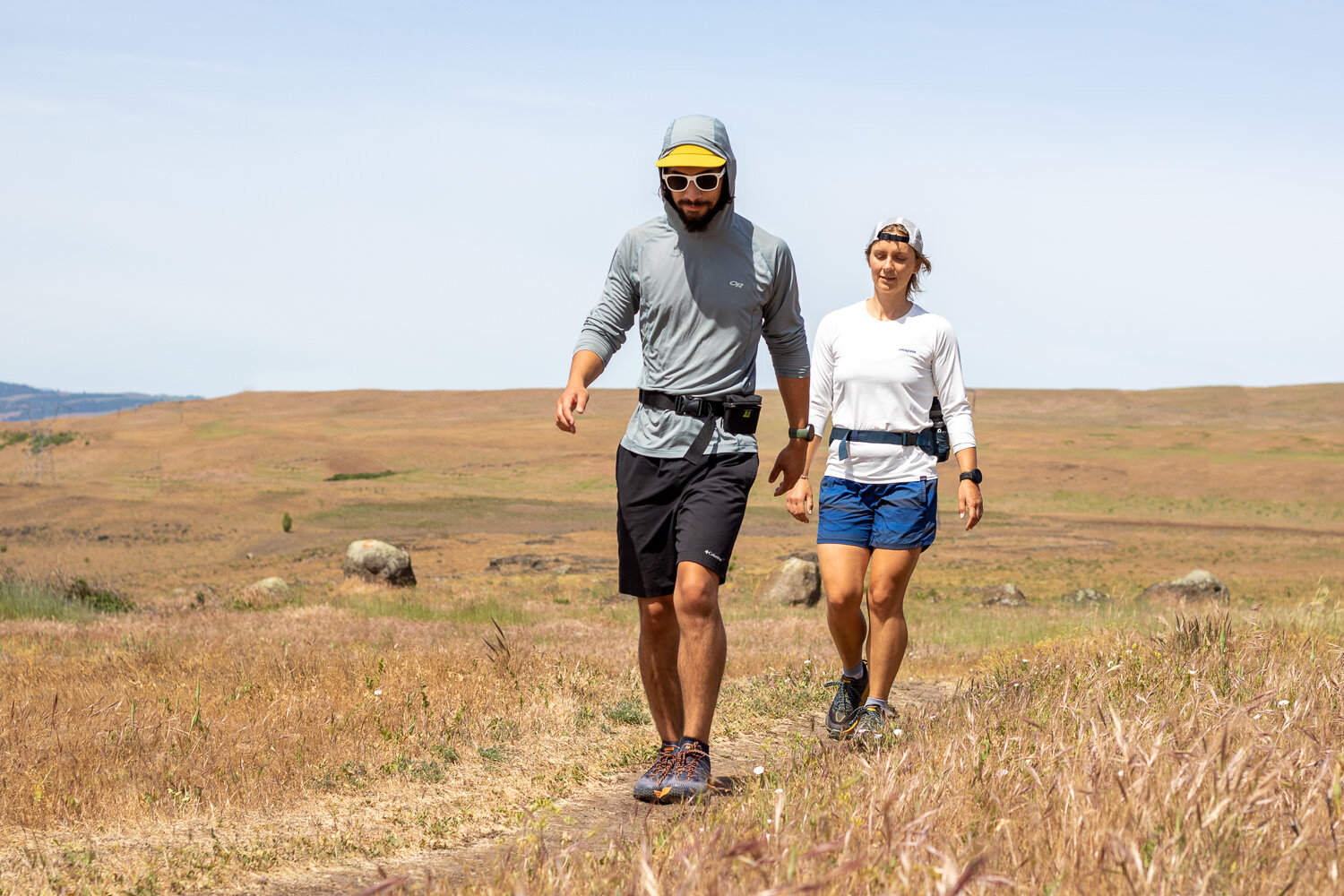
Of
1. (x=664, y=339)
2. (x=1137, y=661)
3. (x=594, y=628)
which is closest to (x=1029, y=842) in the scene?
(x=664, y=339)

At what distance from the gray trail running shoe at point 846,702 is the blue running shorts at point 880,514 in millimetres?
735

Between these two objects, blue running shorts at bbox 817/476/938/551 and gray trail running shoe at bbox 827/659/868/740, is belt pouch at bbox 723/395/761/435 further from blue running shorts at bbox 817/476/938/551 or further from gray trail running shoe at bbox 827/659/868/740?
gray trail running shoe at bbox 827/659/868/740

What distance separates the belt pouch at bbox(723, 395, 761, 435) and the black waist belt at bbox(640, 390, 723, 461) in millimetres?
33

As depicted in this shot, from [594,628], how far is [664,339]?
696cm

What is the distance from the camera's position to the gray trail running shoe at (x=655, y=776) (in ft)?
14.4

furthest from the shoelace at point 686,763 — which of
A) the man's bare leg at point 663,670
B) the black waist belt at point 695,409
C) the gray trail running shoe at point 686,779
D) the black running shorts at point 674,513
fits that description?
the black waist belt at point 695,409

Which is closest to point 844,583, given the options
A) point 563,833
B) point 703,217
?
point 703,217

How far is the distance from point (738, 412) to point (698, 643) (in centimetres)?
89

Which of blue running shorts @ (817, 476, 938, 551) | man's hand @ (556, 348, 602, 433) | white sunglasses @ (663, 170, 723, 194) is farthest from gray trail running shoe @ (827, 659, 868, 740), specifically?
white sunglasses @ (663, 170, 723, 194)

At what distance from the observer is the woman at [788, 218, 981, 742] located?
17.5ft

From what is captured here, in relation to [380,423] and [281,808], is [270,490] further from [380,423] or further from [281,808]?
[380,423]

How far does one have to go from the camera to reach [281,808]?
4453mm

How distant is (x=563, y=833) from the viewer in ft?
11.6

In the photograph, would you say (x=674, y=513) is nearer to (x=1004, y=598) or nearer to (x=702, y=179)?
(x=702, y=179)
